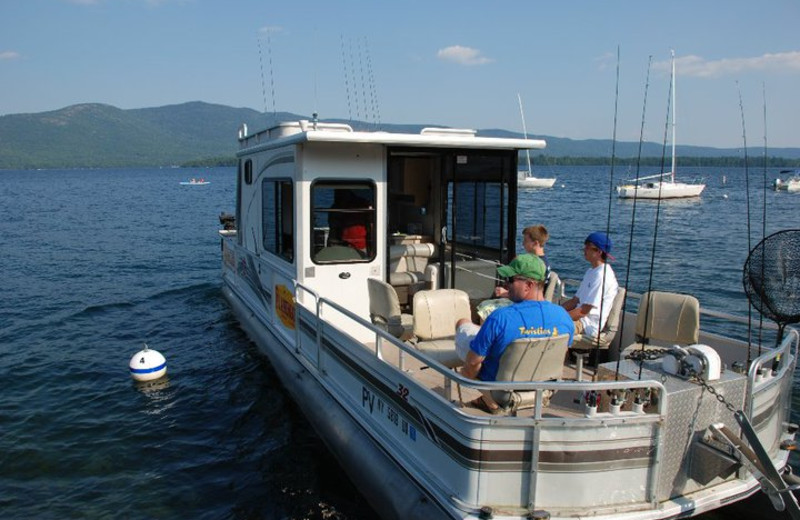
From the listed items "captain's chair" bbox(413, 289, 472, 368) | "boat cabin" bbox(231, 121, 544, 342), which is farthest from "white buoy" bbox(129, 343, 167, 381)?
"captain's chair" bbox(413, 289, 472, 368)

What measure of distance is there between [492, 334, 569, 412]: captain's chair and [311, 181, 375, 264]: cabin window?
3.29m

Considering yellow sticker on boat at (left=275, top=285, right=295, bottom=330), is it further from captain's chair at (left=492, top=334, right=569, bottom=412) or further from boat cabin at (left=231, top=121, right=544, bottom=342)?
captain's chair at (left=492, top=334, right=569, bottom=412)

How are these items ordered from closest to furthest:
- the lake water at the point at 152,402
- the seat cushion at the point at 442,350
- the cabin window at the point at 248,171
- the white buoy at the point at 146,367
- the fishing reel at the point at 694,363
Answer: the fishing reel at the point at 694,363, the seat cushion at the point at 442,350, the lake water at the point at 152,402, the white buoy at the point at 146,367, the cabin window at the point at 248,171

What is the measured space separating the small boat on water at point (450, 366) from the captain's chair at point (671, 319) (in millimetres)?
18

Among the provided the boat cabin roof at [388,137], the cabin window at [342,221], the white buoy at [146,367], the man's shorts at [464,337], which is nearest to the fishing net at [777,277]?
the man's shorts at [464,337]

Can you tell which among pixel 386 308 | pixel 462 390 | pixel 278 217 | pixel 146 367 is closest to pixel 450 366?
pixel 462 390

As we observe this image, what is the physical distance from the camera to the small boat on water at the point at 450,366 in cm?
404

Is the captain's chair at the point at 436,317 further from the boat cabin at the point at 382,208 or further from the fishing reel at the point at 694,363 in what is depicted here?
the fishing reel at the point at 694,363

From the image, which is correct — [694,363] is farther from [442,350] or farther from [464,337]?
[442,350]

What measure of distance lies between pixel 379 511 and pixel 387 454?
0.46 meters

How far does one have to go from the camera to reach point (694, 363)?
425cm

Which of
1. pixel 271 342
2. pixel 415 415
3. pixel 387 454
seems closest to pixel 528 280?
A: pixel 415 415

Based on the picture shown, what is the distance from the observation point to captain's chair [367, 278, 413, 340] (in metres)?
6.65

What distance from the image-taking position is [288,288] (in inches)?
299
